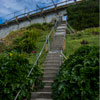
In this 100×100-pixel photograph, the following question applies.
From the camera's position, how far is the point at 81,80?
9.97 ft

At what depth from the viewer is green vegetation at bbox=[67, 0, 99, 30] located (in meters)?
12.5

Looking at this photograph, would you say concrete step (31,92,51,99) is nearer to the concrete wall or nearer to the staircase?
the staircase

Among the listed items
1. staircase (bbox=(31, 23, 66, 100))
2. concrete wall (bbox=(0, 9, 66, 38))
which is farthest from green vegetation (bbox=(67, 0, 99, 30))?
staircase (bbox=(31, 23, 66, 100))

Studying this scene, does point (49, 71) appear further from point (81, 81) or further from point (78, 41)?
A: point (78, 41)

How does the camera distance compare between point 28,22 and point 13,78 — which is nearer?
point 13,78

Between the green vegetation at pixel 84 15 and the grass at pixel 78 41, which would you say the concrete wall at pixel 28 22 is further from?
the grass at pixel 78 41

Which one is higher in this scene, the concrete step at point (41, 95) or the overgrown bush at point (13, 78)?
the overgrown bush at point (13, 78)

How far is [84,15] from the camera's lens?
12828 millimetres

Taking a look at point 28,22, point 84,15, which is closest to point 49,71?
point 84,15

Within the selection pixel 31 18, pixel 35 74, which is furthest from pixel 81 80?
pixel 31 18

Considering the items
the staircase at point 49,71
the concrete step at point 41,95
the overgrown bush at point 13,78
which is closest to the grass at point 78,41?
the staircase at point 49,71

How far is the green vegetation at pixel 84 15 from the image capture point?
12531 millimetres

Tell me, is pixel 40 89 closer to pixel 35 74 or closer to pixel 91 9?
pixel 35 74

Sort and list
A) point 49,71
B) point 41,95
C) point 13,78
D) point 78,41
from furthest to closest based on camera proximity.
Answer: point 78,41, point 49,71, point 41,95, point 13,78
